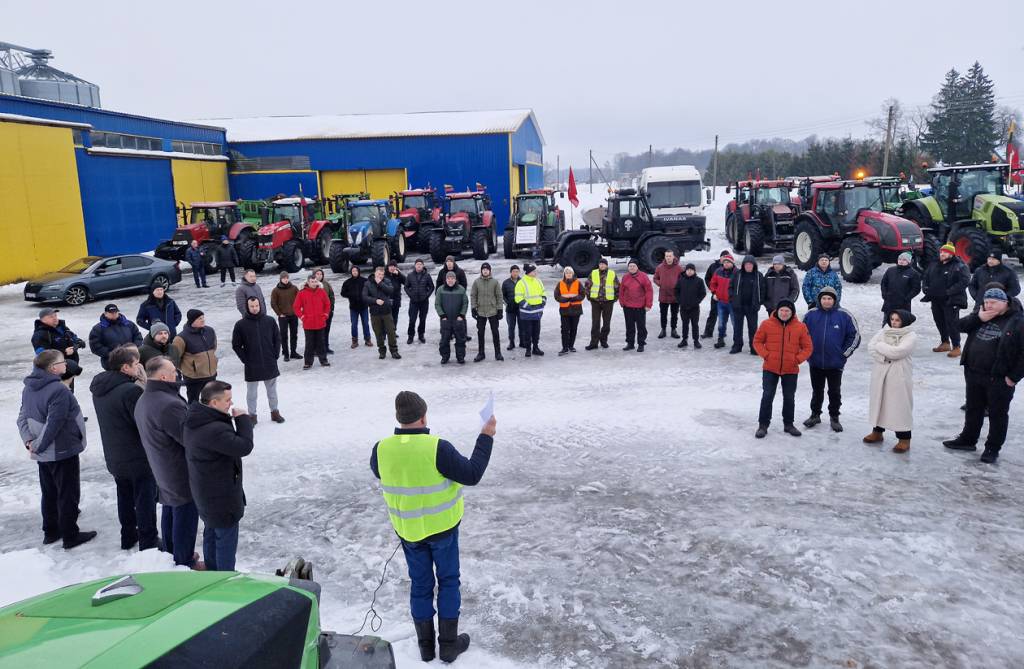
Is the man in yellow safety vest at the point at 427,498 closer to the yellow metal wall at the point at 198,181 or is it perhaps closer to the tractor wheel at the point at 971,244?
the tractor wheel at the point at 971,244

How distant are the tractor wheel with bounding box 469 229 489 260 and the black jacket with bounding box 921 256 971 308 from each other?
45.4ft

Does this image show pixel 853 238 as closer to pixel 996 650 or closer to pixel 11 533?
pixel 996 650

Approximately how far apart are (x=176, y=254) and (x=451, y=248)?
830 cm

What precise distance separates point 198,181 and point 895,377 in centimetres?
3004

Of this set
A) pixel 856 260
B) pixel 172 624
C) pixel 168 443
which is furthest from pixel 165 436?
pixel 856 260

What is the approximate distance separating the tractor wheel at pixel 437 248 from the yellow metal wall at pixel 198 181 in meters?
12.8

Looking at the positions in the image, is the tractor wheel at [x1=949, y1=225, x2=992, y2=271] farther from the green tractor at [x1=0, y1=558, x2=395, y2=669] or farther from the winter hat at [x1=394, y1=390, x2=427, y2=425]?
the green tractor at [x1=0, y1=558, x2=395, y2=669]

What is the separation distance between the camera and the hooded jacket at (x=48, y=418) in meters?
4.89

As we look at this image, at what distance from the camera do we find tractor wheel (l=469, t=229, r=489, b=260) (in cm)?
2159

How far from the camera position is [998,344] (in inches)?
232

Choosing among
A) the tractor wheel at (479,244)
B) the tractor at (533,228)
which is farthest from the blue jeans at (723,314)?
the tractor wheel at (479,244)

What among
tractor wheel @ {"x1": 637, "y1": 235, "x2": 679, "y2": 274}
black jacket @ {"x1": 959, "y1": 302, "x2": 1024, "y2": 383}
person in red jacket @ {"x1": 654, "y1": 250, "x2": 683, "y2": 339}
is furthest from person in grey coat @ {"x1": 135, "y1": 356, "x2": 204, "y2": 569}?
tractor wheel @ {"x1": 637, "y1": 235, "x2": 679, "y2": 274}

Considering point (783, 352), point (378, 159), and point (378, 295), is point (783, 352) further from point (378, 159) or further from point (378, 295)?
point (378, 159)

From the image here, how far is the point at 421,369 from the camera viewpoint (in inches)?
394
